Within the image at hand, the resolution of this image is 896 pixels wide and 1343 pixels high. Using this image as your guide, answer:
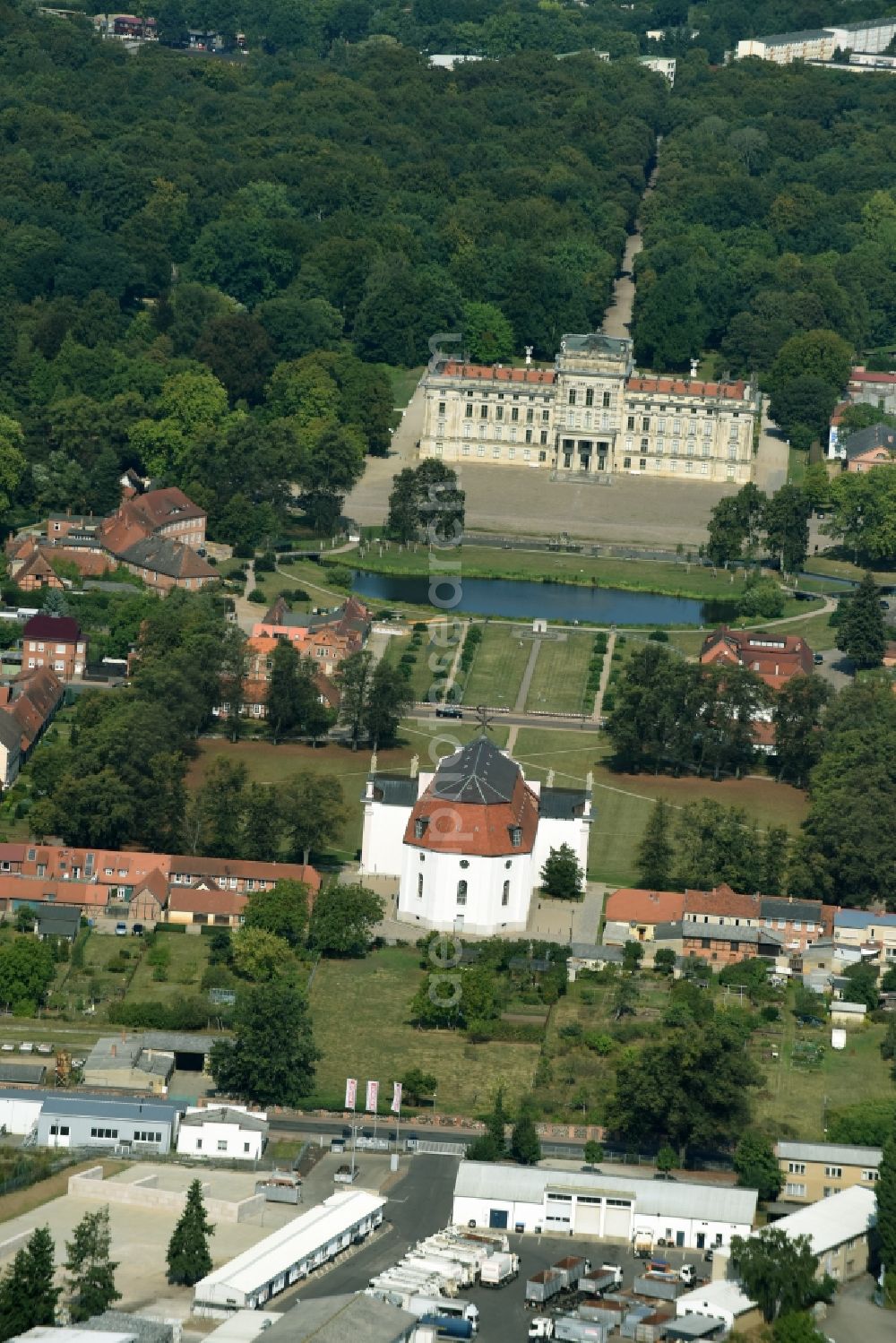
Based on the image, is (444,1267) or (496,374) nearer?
(444,1267)

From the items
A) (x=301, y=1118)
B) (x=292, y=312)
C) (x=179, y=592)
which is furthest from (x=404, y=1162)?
(x=292, y=312)

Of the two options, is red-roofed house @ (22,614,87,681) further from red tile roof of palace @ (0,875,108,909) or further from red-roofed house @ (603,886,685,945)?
red-roofed house @ (603,886,685,945)

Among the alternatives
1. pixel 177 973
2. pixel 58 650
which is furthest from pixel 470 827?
pixel 58 650

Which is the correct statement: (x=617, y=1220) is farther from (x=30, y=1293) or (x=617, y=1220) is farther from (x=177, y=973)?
(x=177, y=973)

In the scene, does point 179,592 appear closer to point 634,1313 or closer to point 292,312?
point 292,312

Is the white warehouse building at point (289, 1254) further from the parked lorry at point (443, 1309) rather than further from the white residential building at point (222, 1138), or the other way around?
the white residential building at point (222, 1138)

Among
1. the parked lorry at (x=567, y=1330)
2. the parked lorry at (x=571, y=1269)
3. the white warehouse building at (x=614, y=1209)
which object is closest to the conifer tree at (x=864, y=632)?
the white warehouse building at (x=614, y=1209)
